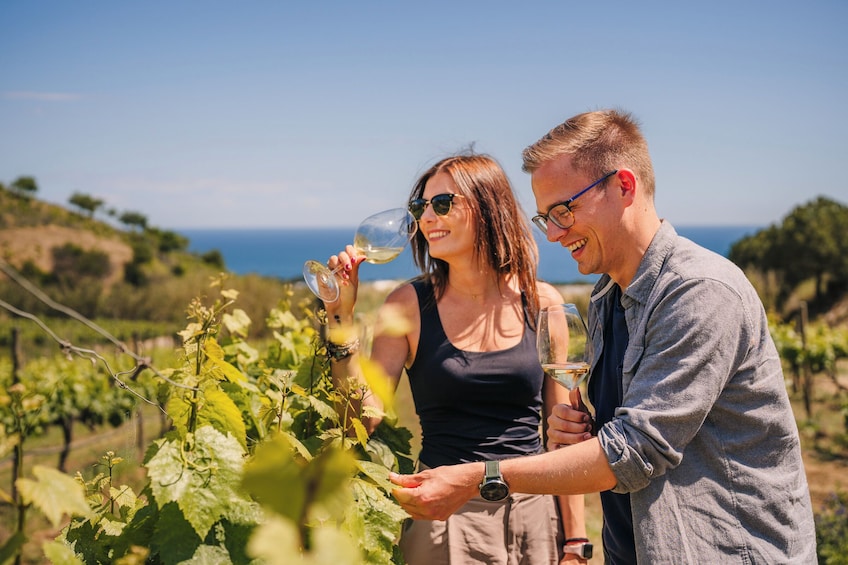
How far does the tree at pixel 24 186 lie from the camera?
73875mm

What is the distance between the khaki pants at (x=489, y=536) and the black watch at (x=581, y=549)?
0.18 ft

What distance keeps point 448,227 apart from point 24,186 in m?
84.2

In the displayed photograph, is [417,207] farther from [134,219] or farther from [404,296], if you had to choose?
[134,219]

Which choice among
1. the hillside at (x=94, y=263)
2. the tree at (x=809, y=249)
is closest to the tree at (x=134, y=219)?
the hillside at (x=94, y=263)

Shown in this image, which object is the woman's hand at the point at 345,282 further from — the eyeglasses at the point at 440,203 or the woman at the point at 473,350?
the eyeglasses at the point at 440,203

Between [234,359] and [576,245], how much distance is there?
141cm

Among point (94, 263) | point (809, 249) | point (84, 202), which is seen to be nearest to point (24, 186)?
point (84, 202)

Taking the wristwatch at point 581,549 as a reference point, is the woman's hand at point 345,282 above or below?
above

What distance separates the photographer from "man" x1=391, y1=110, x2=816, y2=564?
5.45 feet

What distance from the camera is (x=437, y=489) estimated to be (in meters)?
1.88

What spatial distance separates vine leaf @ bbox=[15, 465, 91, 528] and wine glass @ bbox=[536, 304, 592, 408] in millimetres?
1449

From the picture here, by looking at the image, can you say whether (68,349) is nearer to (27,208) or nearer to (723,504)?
(723,504)

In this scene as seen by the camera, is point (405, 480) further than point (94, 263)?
No

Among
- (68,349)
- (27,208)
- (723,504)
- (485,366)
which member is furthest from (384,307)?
(27,208)
